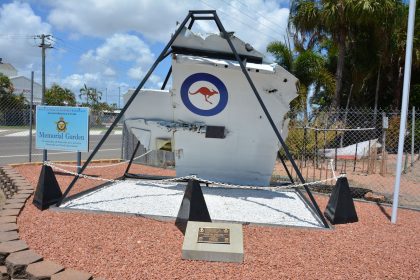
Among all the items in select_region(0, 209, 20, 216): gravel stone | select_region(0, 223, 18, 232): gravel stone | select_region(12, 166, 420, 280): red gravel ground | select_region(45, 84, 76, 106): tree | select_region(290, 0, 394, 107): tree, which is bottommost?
select_region(12, 166, 420, 280): red gravel ground

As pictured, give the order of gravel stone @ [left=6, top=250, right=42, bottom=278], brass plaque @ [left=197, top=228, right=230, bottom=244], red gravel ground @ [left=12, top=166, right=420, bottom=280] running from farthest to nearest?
brass plaque @ [left=197, top=228, right=230, bottom=244]
red gravel ground @ [left=12, top=166, right=420, bottom=280]
gravel stone @ [left=6, top=250, right=42, bottom=278]

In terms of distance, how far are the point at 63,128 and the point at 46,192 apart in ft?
11.0

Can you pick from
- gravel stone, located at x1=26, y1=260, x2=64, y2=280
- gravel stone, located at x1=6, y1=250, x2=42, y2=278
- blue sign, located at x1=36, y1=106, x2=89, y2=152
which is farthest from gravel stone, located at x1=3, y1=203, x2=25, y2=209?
blue sign, located at x1=36, y1=106, x2=89, y2=152

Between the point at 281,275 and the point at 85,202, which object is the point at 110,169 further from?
the point at 281,275

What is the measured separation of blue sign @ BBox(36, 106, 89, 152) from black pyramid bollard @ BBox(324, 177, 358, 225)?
560 cm

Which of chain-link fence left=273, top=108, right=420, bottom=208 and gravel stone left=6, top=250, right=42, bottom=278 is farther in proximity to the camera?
chain-link fence left=273, top=108, right=420, bottom=208

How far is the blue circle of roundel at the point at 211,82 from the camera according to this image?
24.5 feet

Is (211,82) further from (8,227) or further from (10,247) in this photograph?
(10,247)

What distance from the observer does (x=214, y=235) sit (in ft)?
14.9

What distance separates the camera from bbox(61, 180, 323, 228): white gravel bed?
19.6 ft

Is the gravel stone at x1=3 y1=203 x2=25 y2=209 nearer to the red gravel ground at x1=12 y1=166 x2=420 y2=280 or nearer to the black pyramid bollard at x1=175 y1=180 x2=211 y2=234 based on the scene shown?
the red gravel ground at x1=12 y1=166 x2=420 y2=280

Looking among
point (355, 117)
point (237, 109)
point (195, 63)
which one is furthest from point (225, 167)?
point (355, 117)

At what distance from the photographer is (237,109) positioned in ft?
25.2

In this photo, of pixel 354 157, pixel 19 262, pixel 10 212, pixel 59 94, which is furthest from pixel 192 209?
pixel 59 94
